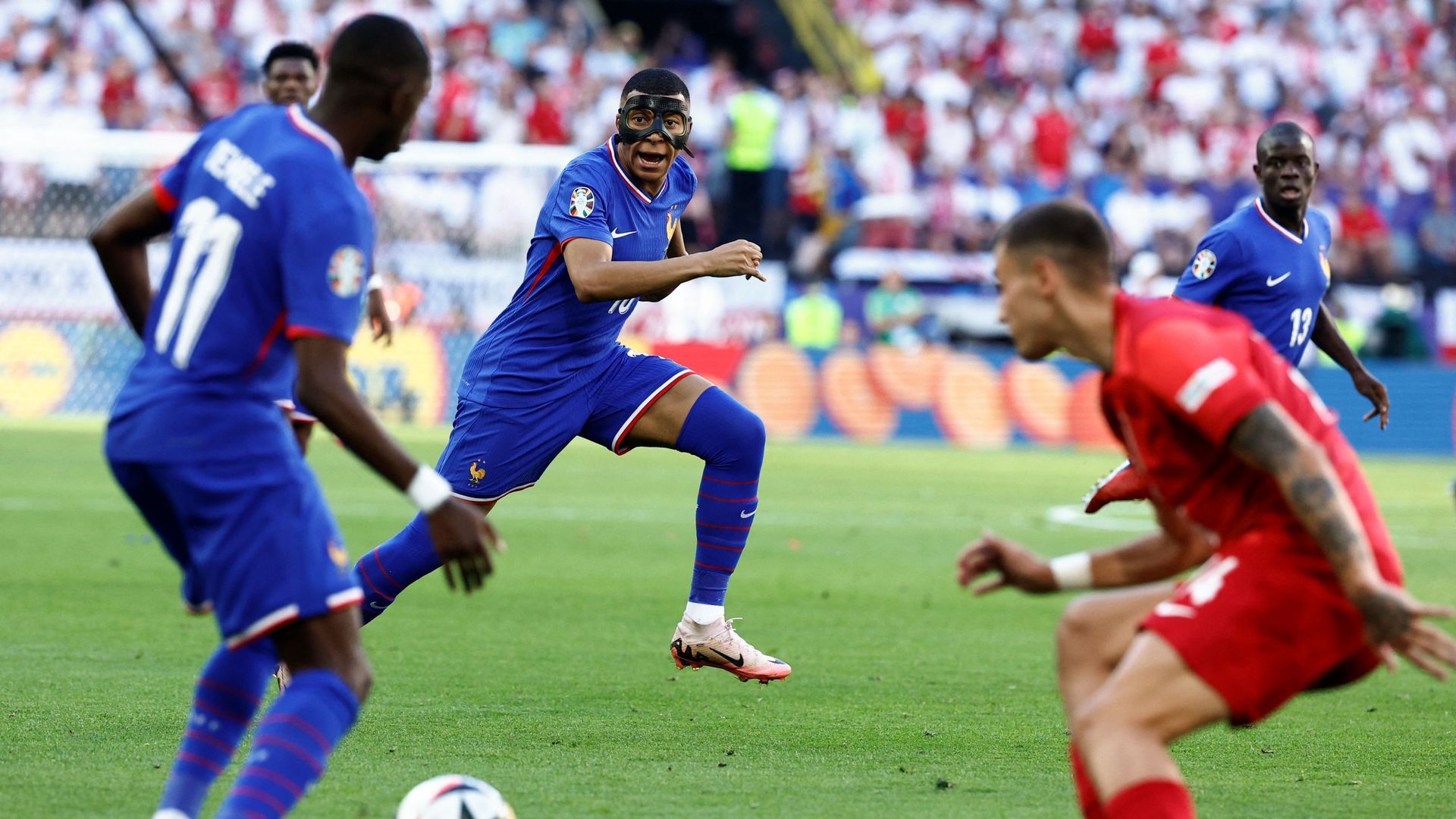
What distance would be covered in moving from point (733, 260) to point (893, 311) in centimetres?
1698

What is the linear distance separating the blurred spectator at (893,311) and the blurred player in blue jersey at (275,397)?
19.1 m

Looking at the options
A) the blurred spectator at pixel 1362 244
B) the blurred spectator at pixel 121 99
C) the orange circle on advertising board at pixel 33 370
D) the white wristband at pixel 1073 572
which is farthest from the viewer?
the blurred spectator at pixel 1362 244

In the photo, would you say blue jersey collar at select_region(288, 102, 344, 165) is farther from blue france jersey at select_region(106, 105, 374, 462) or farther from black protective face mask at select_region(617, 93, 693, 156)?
black protective face mask at select_region(617, 93, 693, 156)

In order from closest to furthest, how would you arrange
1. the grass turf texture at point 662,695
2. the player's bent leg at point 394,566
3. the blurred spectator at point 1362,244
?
the grass turf texture at point 662,695 < the player's bent leg at point 394,566 < the blurred spectator at point 1362,244

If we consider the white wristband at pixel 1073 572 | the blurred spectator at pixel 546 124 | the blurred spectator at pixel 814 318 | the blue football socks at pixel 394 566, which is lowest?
the blurred spectator at pixel 814 318

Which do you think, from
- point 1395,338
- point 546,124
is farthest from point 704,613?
point 1395,338

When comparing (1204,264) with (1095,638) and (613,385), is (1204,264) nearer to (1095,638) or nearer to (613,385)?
(613,385)

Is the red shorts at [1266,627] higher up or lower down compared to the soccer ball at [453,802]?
higher up

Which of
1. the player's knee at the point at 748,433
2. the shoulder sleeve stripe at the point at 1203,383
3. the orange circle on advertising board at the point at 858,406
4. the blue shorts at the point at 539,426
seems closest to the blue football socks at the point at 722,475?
the player's knee at the point at 748,433

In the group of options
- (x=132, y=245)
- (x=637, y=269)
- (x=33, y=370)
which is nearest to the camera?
(x=132, y=245)

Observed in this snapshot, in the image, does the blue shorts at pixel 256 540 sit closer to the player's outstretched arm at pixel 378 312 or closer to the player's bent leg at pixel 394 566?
the player's bent leg at pixel 394 566

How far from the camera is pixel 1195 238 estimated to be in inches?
988

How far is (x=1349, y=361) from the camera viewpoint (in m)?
8.70

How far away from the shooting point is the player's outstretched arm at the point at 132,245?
174 inches
